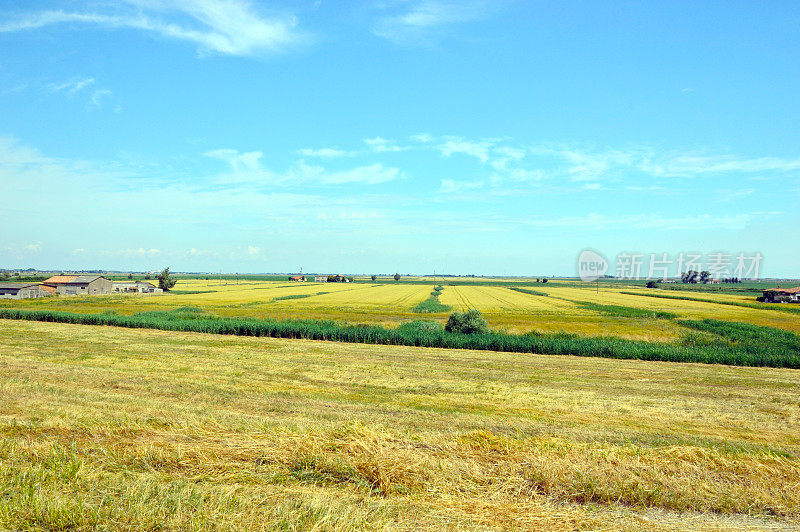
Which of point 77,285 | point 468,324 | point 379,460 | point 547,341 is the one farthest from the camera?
point 77,285

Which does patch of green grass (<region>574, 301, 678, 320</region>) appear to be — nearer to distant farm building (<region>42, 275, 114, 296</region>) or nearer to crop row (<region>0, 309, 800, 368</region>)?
crop row (<region>0, 309, 800, 368</region>)

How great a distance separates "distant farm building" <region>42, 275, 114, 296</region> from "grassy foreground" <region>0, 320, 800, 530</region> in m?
86.6

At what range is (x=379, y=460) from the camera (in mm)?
6383

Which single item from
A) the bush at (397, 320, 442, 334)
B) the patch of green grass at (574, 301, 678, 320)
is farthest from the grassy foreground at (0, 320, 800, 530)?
the patch of green grass at (574, 301, 678, 320)

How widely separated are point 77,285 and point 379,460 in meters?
103

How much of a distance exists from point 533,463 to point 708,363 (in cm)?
2474

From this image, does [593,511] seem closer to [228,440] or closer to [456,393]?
[228,440]

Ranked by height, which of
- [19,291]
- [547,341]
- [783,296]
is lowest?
[19,291]

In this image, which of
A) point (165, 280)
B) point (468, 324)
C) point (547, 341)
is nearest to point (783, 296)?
point (547, 341)

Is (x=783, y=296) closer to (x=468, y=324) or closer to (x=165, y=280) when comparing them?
(x=468, y=324)

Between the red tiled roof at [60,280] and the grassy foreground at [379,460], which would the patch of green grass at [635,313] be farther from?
the red tiled roof at [60,280]

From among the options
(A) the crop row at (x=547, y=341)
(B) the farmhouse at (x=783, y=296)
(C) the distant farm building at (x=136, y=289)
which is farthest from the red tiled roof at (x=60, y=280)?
(B) the farmhouse at (x=783, y=296)

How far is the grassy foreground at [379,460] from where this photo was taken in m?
5.16

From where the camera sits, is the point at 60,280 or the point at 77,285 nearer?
the point at 77,285
